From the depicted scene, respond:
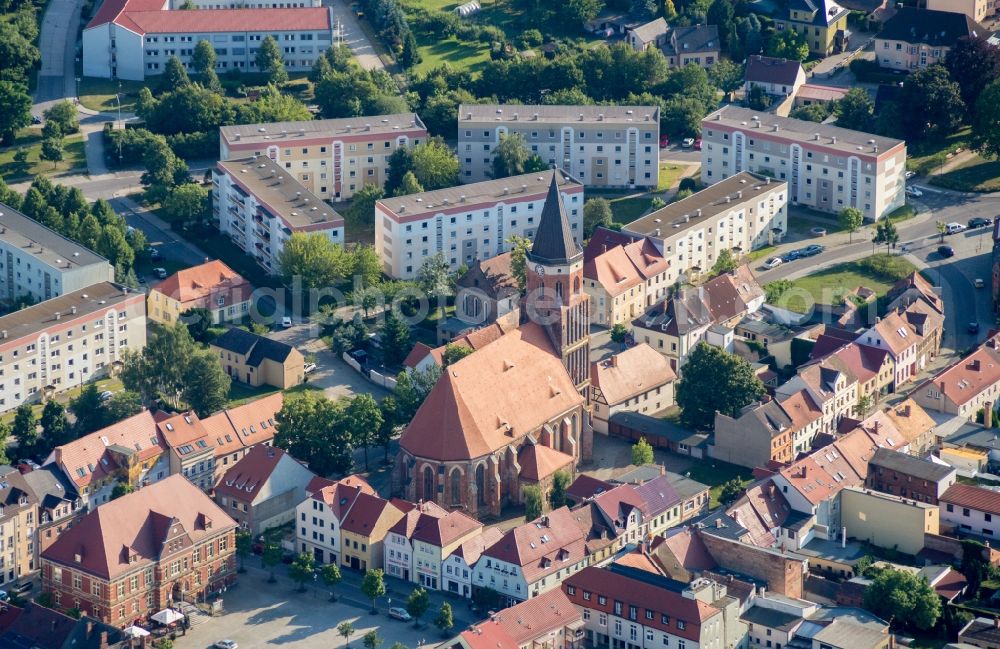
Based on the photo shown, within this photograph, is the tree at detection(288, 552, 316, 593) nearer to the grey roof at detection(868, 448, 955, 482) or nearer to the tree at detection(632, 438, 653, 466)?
the tree at detection(632, 438, 653, 466)

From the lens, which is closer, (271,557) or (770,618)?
(770,618)

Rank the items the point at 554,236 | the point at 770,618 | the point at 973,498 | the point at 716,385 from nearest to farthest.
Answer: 1. the point at 770,618
2. the point at 973,498
3. the point at 554,236
4. the point at 716,385

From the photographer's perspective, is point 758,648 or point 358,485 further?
point 358,485

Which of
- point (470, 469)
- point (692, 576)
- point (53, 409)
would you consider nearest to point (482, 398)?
point (470, 469)

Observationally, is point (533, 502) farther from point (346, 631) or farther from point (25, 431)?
point (25, 431)

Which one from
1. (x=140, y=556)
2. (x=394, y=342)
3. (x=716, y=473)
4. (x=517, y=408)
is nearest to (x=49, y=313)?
(x=394, y=342)

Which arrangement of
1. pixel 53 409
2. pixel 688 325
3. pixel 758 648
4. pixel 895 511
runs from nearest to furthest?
pixel 758 648, pixel 895 511, pixel 53 409, pixel 688 325

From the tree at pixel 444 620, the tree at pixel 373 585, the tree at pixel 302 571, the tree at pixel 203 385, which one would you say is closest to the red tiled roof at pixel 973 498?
the tree at pixel 444 620

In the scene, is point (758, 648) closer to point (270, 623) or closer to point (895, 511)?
point (895, 511)
